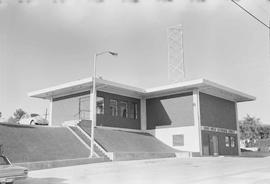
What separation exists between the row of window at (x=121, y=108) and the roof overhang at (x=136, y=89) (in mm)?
947

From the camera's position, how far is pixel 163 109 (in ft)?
121

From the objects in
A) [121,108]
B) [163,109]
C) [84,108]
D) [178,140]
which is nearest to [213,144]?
[178,140]

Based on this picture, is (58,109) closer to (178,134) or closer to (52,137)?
(52,137)

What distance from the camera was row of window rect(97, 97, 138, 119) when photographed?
111ft

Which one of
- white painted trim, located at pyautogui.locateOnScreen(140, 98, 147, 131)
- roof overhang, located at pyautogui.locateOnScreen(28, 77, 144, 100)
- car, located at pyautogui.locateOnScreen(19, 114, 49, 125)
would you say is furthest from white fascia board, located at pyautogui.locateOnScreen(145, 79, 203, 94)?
car, located at pyautogui.locateOnScreen(19, 114, 49, 125)

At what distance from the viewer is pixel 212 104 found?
37.2 m

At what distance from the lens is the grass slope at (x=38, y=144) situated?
2275cm

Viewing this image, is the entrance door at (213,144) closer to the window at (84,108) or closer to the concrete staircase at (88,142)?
the window at (84,108)

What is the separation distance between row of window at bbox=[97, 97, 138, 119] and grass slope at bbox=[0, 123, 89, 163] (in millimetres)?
5307

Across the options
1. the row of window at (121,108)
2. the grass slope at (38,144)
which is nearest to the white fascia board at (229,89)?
the row of window at (121,108)

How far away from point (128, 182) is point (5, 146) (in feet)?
40.5

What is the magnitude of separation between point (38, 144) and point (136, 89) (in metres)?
13.5

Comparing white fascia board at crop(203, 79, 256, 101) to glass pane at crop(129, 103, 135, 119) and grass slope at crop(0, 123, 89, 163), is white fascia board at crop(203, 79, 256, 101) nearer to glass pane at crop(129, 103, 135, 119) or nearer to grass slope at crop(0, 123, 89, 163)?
glass pane at crop(129, 103, 135, 119)

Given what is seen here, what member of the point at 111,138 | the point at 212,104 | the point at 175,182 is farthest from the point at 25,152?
the point at 212,104
